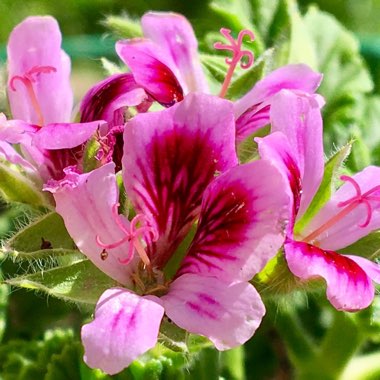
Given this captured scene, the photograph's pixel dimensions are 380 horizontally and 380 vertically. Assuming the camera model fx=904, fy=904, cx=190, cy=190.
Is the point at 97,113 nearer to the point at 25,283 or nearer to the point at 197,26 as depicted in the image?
the point at 25,283

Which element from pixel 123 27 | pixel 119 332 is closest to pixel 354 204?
pixel 119 332

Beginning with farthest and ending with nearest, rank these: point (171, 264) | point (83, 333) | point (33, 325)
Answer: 1. point (33, 325)
2. point (171, 264)
3. point (83, 333)

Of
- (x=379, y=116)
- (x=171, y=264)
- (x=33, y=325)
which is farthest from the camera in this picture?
(x=379, y=116)

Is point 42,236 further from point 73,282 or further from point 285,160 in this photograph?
point 285,160

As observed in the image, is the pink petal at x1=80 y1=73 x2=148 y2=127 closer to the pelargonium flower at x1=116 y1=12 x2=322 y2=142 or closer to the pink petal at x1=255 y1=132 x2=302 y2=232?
the pelargonium flower at x1=116 y1=12 x2=322 y2=142

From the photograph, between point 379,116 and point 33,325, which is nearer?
point 33,325

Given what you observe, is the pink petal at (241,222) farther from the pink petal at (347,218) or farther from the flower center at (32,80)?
the flower center at (32,80)

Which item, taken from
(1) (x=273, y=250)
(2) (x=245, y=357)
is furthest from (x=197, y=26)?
(1) (x=273, y=250)
